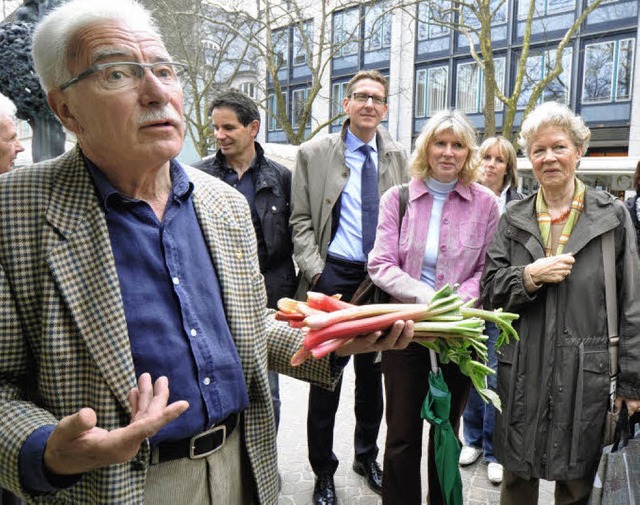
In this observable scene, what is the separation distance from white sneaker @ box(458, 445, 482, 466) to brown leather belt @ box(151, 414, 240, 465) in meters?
3.11

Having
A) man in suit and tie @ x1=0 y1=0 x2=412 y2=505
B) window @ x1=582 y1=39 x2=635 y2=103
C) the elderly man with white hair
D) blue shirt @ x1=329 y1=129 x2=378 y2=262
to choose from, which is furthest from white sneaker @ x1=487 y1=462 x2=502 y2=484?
window @ x1=582 y1=39 x2=635 y2=103

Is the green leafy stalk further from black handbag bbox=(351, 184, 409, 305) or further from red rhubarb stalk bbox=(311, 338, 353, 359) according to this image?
black handbag bbox=(351, 184, 409, 305)

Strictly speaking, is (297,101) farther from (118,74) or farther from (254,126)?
(118,74)

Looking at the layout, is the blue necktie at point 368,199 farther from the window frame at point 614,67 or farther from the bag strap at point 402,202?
the window frame at point 614,67

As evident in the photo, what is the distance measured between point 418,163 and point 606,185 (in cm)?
1425

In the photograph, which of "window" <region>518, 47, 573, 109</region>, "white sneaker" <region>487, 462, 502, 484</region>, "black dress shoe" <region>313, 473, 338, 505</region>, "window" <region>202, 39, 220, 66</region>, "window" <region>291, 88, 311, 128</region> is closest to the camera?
"black dress shoe" <region>313, 473, 338, 505</region>

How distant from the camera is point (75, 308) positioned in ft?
4.79

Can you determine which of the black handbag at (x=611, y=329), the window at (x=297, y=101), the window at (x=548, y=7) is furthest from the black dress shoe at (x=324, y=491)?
the window at (x=297, y=101)

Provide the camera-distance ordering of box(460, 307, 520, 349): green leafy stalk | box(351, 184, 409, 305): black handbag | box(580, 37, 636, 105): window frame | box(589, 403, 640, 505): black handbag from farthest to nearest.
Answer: box(580, 37, 636, 105): window frame < box(351, 184, 409, 305): black handbag < box(589, 403, 640, 505): black handbag < box(460, 307, 520, 349): green leafy stalk

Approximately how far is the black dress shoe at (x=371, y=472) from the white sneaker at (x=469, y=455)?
29.4 inches

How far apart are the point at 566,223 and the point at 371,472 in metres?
2.28

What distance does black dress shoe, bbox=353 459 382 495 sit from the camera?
154 inches

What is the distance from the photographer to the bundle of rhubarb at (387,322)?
1796 mm

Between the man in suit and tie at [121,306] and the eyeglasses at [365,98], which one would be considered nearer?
the man in suit and tie at [121,306]
